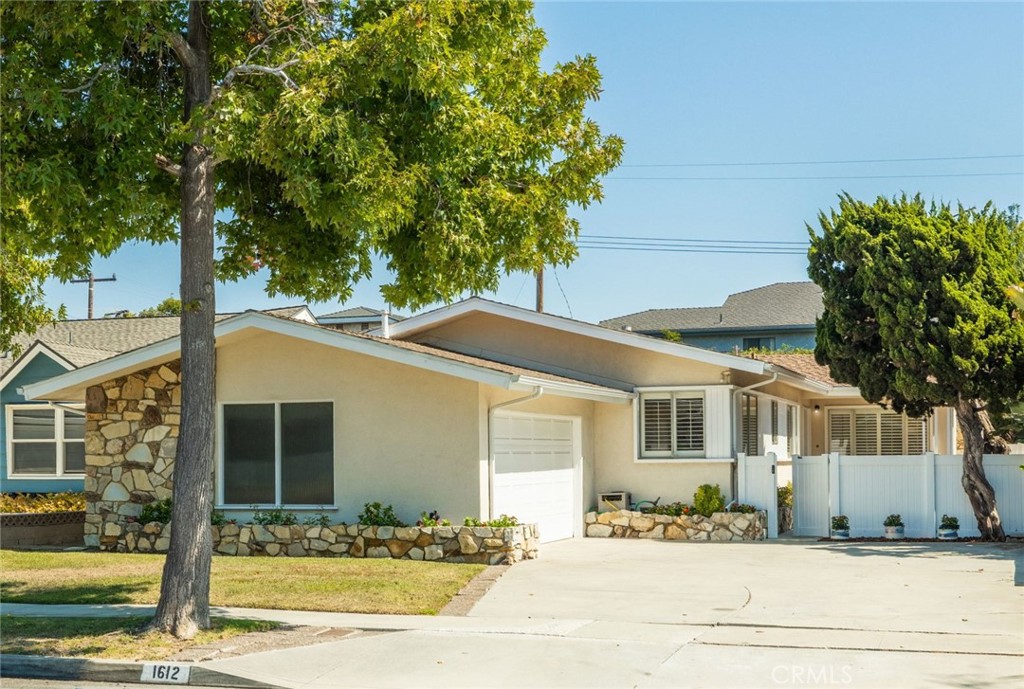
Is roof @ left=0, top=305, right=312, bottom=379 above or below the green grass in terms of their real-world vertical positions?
above

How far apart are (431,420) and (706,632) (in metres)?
7.45

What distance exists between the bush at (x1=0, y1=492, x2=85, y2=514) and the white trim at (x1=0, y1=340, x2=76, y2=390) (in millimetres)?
2544

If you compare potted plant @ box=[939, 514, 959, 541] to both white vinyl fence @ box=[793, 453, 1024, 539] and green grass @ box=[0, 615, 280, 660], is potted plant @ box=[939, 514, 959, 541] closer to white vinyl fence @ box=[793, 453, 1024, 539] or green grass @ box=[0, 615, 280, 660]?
white vinyl fence @ box=[793, 453, 1024, 539]

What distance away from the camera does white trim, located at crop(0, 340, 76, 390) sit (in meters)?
24.4

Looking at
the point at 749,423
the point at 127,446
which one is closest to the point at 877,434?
the point at 749,423

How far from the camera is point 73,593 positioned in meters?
13.8

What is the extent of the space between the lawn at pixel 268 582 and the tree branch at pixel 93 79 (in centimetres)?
579

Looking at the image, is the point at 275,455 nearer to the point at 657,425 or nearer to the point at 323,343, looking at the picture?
the point at 323,343

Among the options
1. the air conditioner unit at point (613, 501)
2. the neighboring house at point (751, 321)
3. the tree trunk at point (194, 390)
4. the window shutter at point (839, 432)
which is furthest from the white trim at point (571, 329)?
the neighboring house at point (751, 321)

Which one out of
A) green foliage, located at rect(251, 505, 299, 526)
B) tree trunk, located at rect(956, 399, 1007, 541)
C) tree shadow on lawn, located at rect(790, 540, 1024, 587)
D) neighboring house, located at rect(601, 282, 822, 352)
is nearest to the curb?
green foliage, located at rect(251, 505, 299, 526)

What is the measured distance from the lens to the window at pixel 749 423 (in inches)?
875

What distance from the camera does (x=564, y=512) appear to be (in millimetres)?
20688

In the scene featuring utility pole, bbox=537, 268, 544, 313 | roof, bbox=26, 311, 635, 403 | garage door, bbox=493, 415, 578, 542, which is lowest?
garage door, bbox=493, 415, 578, 542

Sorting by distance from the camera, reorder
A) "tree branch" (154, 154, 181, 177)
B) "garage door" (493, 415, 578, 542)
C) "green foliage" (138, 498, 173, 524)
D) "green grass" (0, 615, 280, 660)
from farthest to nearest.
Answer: "green foliage" (138, 498, 173, 524) < "garage door" (493, 415, 578, 542) < "tree branch" (154, 154, 181, 177) < "green grass" (0, 615, 280, 660)
